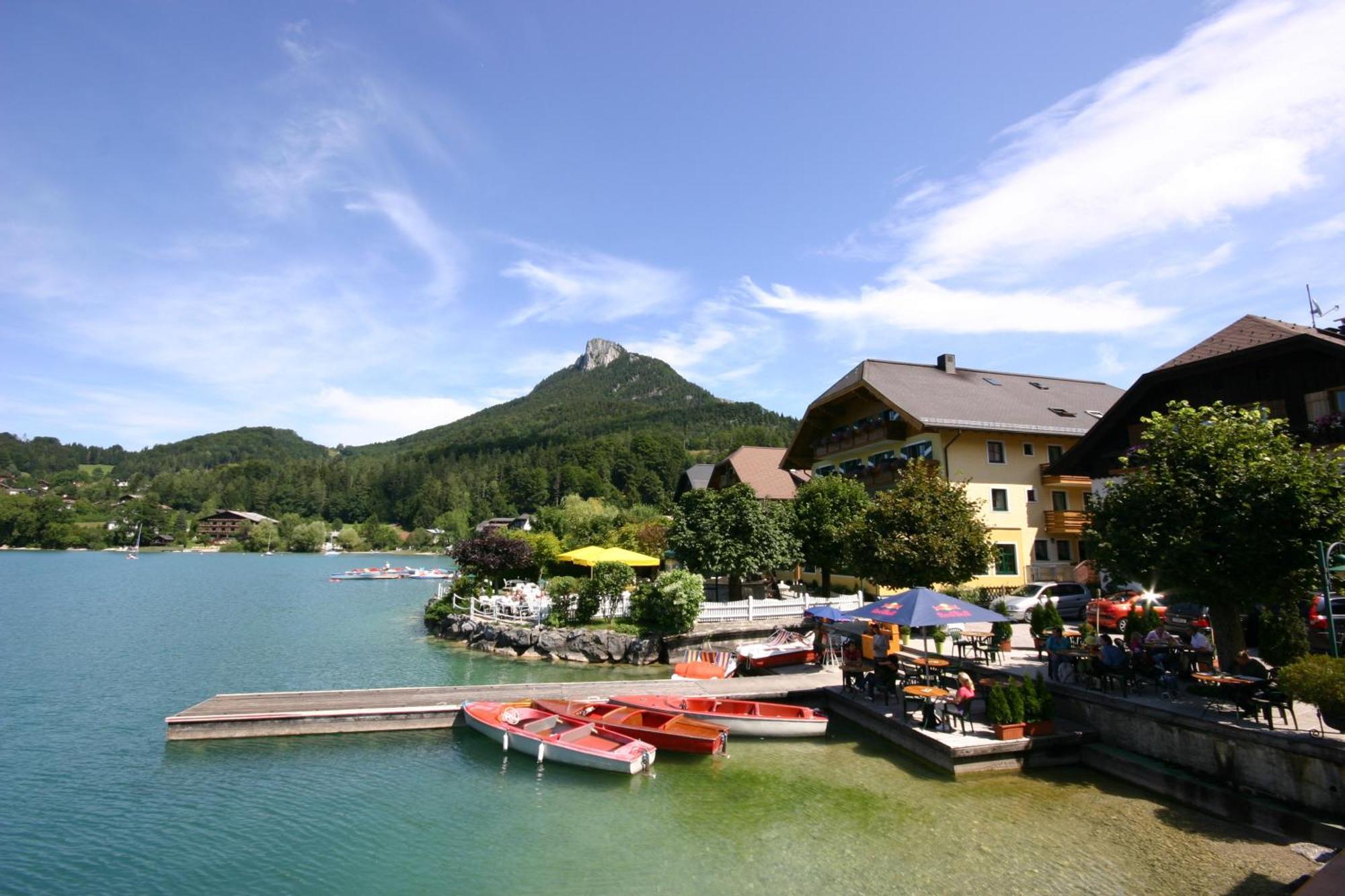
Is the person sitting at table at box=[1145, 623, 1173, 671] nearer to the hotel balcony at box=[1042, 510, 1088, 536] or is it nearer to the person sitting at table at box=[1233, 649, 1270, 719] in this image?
the person sitting at table at box=[1233, 649, 1270, 719]

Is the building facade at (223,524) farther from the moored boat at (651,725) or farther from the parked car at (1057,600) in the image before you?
the parked car at (1057,600)

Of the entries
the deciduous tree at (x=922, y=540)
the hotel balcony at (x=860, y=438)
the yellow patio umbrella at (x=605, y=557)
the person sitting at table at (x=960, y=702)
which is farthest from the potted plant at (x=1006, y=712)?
the hotel balcony at (x=860, y=438)

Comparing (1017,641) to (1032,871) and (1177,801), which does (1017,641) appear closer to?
(1177,801)

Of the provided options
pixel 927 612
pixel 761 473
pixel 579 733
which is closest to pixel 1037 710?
pixel 927 612

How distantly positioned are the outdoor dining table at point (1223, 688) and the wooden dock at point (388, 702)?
8.91m

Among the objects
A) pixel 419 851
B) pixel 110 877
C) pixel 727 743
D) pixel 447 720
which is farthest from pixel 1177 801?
pixel 110 877

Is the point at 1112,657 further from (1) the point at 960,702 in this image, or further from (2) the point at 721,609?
(2) the point at 721,609

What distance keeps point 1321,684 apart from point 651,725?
40.2ft

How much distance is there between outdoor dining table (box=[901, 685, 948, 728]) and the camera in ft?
48.5

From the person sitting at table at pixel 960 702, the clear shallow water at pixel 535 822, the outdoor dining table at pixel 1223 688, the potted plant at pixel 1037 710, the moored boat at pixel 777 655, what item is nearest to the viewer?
the clear shallow water at pixel 535 822

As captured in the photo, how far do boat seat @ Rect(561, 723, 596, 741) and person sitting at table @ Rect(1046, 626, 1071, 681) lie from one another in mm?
10986

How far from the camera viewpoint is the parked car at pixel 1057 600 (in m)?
26.0

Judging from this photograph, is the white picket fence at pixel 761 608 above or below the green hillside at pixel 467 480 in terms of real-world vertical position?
below

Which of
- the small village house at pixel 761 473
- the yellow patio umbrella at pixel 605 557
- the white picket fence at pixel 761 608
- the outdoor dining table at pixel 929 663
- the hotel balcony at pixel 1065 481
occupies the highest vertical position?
the small village house at pixel 761 473
